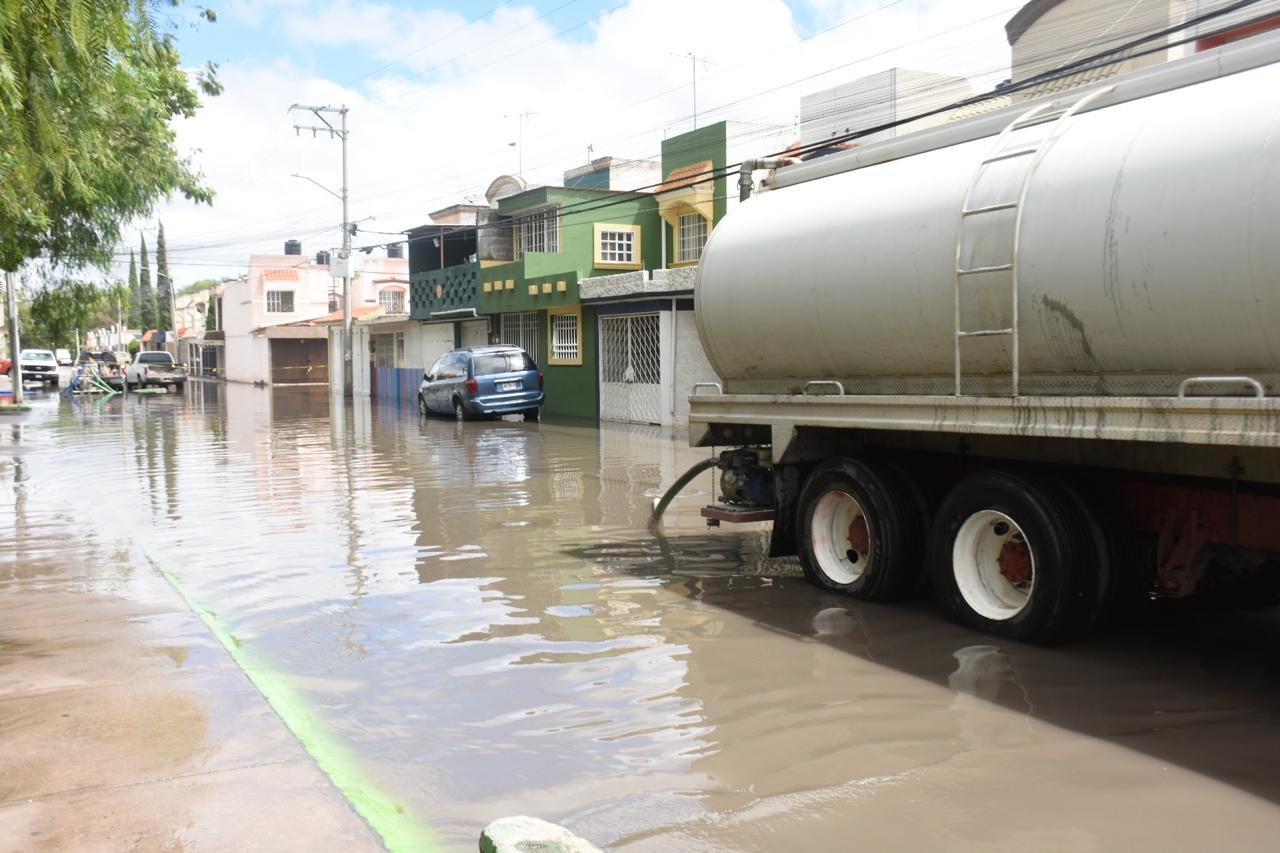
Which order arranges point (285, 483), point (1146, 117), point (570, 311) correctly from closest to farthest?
1. point (1146, 117)
2. point (285, 483)
3. point (570, 311)

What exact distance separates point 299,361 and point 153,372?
16.6m

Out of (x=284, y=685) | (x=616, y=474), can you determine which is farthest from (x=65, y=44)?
(x=616, y=474)

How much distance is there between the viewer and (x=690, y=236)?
98.6 ft

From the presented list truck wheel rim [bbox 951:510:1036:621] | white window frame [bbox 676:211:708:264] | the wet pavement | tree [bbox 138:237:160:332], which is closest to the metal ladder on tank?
truck wheel rim [bbox 951:510:1036:621]

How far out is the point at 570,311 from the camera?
30297 mm

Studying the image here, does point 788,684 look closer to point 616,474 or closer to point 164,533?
point 164,533

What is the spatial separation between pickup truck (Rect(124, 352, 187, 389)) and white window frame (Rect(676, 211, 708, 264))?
1089 inches

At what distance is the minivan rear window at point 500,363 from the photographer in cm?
2698

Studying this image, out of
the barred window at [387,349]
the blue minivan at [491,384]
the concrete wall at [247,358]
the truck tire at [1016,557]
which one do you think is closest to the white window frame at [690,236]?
the blue minivan at [491,384]

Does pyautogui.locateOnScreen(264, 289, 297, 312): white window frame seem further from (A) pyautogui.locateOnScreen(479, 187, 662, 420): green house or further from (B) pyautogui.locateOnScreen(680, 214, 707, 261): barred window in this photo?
(B) pyautogui.locateOnScreen(680, 214, 707, 261): barred window

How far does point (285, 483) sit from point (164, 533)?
386 cm

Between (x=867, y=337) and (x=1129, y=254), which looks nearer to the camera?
(x=1129, y=254)

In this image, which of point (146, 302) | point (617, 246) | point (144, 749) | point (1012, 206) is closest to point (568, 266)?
point (617, 246)

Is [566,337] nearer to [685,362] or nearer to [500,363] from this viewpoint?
[500,363]
